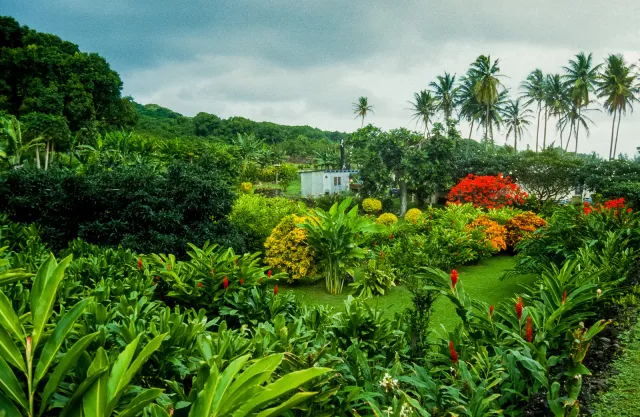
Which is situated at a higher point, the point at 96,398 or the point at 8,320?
the point at 8,320

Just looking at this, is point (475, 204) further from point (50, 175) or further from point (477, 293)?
point (50, 175)

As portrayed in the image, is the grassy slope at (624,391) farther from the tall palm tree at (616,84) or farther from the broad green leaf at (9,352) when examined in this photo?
the tall palm tree at (616,84)

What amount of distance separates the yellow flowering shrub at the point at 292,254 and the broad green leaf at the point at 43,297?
638 centimetres

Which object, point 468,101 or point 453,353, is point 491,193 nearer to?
point 453,353

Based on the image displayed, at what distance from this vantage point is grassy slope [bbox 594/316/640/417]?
2.28m

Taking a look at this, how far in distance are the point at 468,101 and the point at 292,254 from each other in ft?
97.1

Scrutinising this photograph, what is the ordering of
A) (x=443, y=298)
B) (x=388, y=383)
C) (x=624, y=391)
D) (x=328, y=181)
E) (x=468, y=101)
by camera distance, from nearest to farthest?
(x=388, y=383)
(x=624, y=391)
(x=443, y=298)
(x=328, y=181)
(x=468, y=101)

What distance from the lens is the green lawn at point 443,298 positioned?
20.5ft

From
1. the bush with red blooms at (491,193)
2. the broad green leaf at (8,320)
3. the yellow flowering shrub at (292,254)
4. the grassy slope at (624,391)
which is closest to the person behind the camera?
the broad green leaf at (8,320)

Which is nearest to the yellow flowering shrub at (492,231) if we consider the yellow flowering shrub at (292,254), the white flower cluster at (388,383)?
the yellow flowering shrub at (292,254)

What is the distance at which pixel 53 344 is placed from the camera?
134cm

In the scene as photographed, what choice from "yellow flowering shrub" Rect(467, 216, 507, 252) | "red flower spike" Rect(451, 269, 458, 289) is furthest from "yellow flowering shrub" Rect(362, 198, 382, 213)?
"red flower spike" Rect(451, 269, 458, 289)

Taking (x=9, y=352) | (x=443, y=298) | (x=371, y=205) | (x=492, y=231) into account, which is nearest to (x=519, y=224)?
(x=492, y=231)

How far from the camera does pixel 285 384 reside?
1242 millimetres
